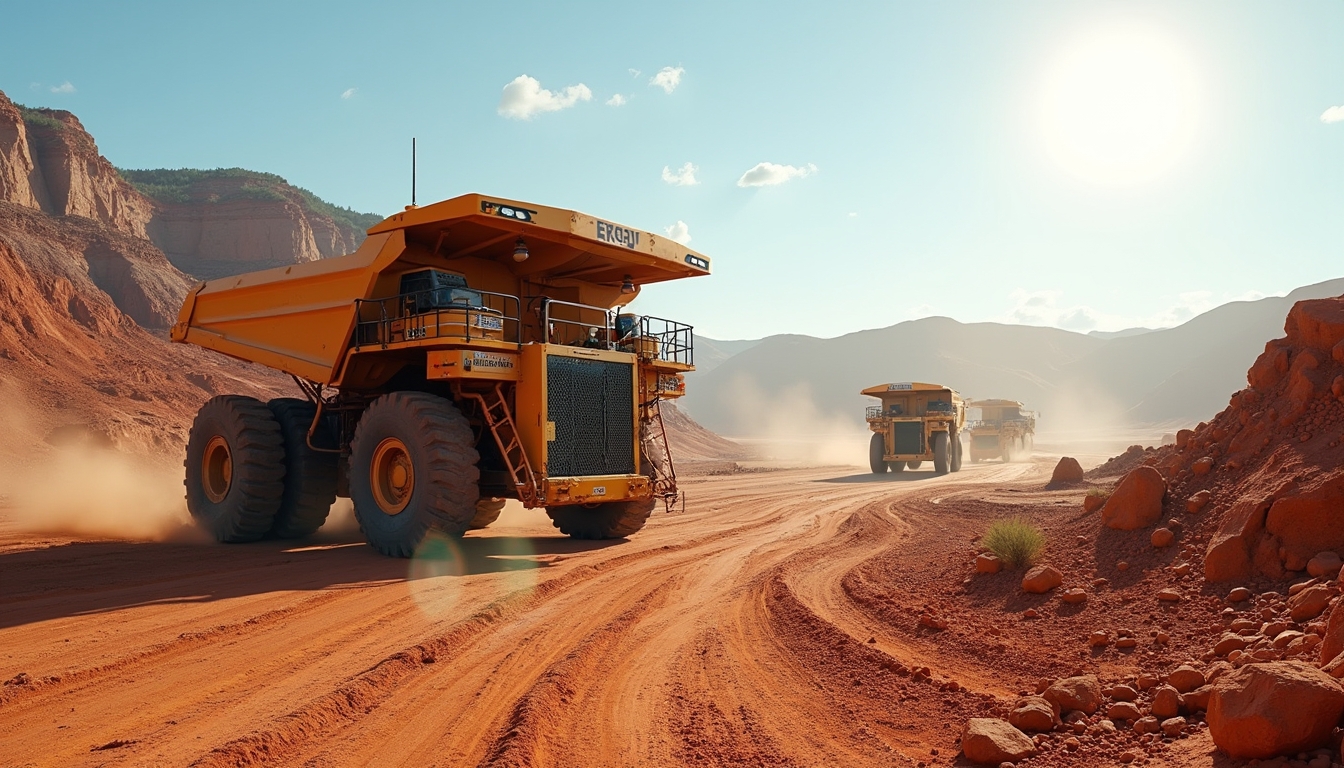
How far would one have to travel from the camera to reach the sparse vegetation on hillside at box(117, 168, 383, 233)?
64375mm

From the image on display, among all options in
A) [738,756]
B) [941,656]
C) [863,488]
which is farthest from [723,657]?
[863,488]

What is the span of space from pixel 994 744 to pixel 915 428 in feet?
102

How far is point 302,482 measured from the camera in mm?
13359

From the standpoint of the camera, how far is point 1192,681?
4.29 metres

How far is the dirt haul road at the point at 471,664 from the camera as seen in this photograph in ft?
14.6

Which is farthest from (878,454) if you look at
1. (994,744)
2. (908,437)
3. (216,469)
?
(994,744)

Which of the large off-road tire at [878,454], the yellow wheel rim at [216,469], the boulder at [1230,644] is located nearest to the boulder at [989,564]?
the boulder at [1230,644]

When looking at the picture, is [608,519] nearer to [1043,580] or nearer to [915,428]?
[1043,580]

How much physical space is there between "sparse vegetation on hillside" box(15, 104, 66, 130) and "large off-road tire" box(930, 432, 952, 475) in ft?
165

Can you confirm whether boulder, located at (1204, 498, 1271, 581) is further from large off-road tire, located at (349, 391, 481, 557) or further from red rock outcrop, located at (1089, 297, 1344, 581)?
large off-road tire, located at (349, 391, 481, 557)

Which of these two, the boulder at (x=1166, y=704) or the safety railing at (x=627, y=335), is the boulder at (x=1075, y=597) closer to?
the boulder at (x=1166, y=704)

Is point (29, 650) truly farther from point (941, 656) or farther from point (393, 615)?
point (941, 656)

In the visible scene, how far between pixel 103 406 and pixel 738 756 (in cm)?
3339

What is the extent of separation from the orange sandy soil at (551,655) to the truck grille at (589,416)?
4.61 ft
